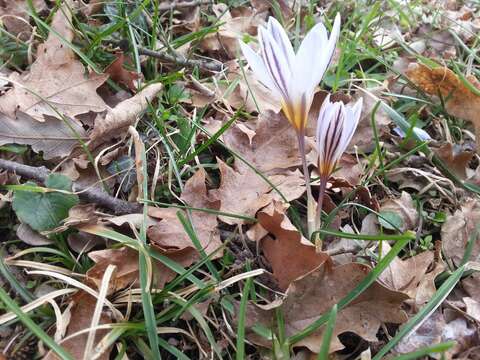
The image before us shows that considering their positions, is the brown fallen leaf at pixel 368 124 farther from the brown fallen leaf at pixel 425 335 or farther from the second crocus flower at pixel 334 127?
the brown fallen leaf at pixel 425 335

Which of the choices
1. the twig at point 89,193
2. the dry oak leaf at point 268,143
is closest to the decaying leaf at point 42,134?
the twig at point 89,193

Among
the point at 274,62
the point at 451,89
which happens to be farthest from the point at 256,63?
the point at 451,89

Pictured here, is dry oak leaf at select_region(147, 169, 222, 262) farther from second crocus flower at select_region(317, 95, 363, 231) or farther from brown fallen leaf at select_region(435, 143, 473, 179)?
brown fallen leaf at select_region(435, 143, 473, 179)

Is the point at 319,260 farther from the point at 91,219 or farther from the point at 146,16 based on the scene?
the point at 146,16

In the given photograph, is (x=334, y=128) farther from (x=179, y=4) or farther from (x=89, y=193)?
(x=179, y=4)

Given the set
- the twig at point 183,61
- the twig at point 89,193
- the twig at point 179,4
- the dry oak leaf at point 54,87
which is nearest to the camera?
the twig at point 89,193

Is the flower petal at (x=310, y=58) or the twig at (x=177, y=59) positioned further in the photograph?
the twig at (x=177, y=59)

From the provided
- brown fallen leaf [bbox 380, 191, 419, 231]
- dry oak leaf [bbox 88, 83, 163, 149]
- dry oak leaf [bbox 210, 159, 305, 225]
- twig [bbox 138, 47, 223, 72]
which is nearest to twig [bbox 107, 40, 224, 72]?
twig [bbox 138, 47, 223, 72]
